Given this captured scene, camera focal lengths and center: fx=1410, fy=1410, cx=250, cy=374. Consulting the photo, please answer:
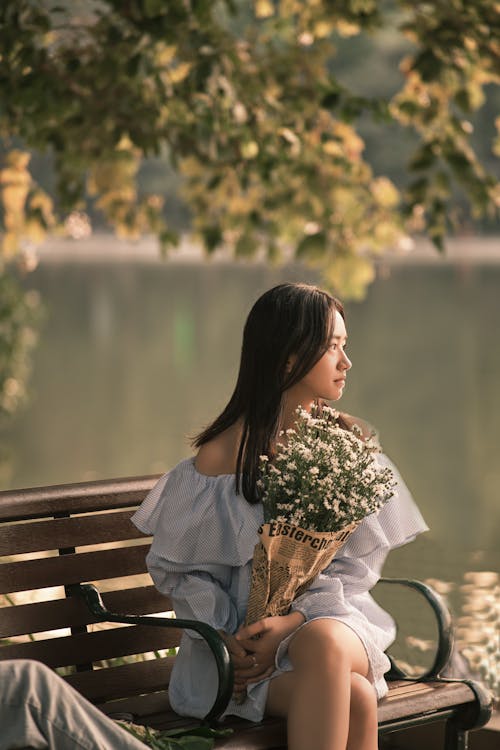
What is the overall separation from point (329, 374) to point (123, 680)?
0.92 meters

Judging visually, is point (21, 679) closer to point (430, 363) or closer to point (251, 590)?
point (251, 590)

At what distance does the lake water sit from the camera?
570 inches

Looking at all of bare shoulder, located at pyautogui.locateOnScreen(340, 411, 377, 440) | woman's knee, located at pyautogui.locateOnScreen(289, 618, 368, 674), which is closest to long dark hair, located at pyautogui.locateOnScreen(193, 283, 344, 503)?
bare shoulder, located at pyautogui.locateOnScreen(340, 411, 377, 440)

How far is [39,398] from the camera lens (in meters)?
24.9

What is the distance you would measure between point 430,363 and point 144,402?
377 inches

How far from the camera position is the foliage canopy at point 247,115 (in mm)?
5480

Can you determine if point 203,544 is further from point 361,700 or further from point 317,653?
point 361,700

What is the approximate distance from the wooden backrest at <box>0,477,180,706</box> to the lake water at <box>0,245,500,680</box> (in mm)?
4523

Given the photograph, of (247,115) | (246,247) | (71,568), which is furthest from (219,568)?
(246,247)

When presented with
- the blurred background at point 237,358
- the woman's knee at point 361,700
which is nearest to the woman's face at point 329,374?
the blurred background at point 237,358

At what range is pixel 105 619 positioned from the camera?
334 cm

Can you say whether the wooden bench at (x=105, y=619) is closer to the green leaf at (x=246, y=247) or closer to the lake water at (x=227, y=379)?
the green leaf at (x=246, y=247)

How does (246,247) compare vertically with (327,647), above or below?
below

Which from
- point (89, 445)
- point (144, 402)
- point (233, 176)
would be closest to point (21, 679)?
point (233, 176)
